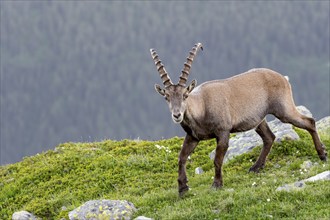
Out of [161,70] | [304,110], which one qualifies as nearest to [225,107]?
[161,70]

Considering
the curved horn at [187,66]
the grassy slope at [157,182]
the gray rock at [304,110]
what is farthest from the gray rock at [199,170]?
the gray rock at [304,110]

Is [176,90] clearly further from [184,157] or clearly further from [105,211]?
[105,211]

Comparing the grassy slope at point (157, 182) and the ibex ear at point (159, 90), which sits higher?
the ibex ear at point (159, 90)

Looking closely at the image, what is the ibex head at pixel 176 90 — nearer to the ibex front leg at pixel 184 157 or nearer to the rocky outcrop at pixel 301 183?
the ibex front leg at pixel 184 157

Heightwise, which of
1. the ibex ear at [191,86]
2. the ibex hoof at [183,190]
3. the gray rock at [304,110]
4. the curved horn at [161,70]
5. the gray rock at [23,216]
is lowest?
the gray rock at [23,216]

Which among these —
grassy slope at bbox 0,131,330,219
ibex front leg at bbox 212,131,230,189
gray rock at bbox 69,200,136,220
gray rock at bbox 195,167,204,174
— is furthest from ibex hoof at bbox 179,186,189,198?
gray rock at bbox 195,167,204,174

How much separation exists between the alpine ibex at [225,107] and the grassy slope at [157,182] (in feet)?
2.80

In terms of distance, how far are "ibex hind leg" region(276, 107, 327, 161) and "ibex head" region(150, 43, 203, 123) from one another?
12.5ft

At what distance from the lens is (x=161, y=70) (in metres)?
13.7

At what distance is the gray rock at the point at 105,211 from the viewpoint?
13.2 meters

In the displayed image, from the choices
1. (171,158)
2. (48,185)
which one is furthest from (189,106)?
(48,185)

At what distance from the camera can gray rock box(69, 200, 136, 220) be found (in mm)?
13188

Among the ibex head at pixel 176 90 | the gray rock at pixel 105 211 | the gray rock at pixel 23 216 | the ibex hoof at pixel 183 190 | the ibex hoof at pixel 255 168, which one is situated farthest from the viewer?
the ibex hoof at pixel 255 168

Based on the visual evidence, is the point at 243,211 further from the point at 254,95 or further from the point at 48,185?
the point at 48,185
